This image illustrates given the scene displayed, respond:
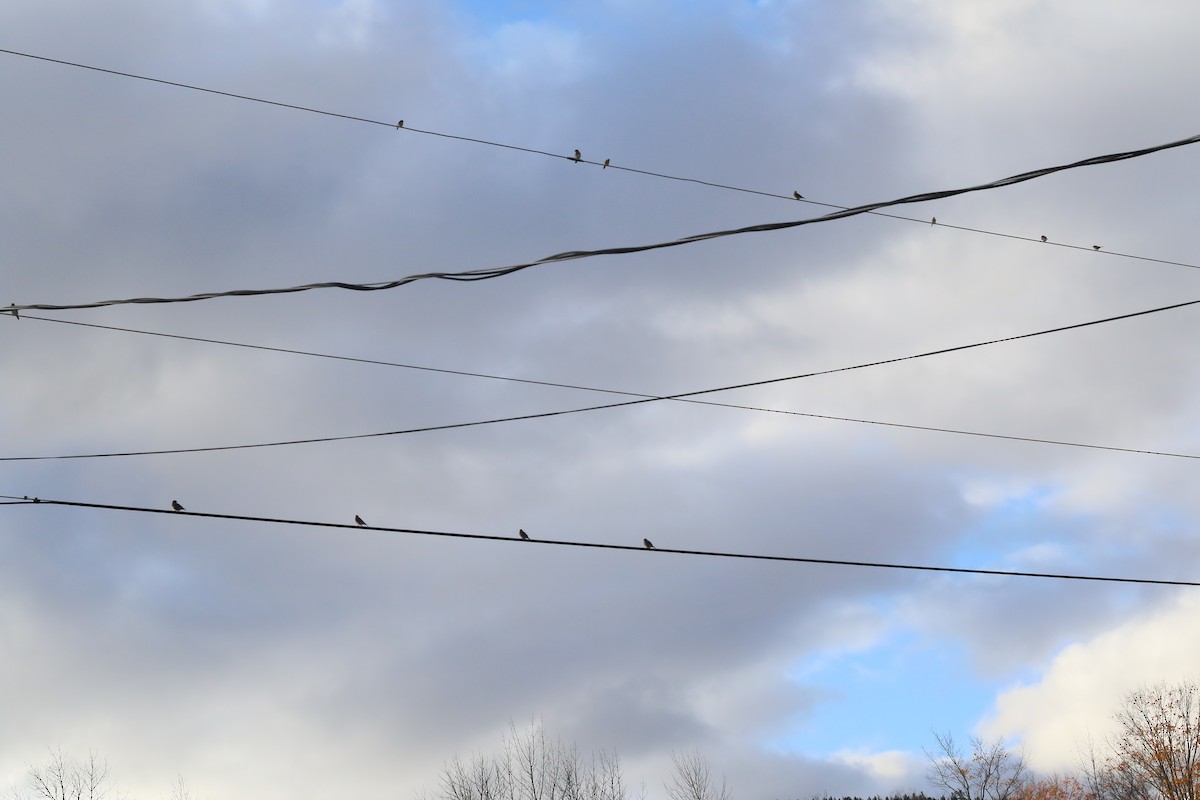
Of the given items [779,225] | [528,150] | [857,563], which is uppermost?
[528,150]

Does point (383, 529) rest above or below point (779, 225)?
below

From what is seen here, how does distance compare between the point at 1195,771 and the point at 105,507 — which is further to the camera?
the point at 1195,771

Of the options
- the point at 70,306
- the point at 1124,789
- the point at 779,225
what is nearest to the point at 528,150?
the point at 779,225

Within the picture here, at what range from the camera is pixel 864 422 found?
683 inches

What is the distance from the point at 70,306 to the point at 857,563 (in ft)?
30.0

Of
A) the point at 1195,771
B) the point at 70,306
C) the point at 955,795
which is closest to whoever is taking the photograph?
the point at 70,306

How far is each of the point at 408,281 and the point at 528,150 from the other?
4542 mm

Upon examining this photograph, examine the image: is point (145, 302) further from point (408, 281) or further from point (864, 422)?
point (864, 422)

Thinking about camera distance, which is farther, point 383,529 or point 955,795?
point 955,795

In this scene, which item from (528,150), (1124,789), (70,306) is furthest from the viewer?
(1124,789)

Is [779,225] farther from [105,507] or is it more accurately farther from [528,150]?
[105,507]

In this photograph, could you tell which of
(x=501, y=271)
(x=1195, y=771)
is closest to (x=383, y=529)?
(x=501, y=271)

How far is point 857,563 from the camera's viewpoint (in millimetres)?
14391

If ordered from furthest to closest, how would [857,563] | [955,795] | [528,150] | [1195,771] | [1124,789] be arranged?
[955,795] < [1124,789] < [1195,771] < [528,150] < [857,563]
